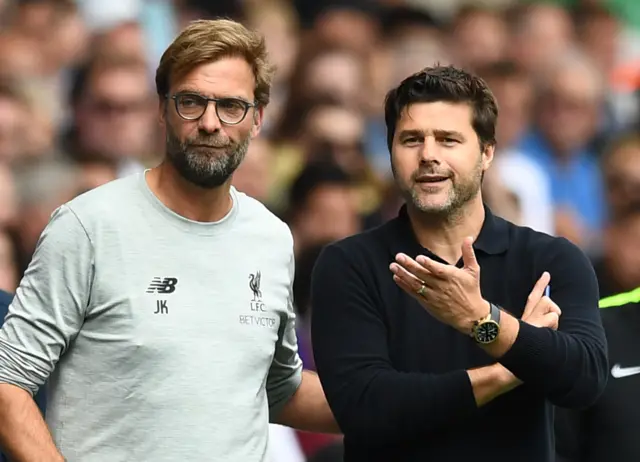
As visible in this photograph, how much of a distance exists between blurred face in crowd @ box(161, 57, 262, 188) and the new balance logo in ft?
0.92

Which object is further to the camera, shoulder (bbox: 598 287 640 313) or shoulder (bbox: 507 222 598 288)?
shoulder (bbox: 598 287 640 313)

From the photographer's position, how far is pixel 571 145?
10.0 metres

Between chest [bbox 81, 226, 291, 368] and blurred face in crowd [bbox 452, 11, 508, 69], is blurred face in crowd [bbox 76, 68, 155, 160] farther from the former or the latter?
chest [bbox 81, 226, 291, 368]

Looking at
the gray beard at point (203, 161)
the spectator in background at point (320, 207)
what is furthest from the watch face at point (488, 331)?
the spectator in background at point (320, 207)

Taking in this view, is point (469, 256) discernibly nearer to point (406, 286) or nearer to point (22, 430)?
point (406, 286)

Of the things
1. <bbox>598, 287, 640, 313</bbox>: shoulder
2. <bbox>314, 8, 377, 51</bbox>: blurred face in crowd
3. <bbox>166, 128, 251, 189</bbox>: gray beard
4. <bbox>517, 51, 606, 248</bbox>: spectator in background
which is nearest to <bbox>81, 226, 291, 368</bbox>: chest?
<bbox>166, 128, 251, 189</bbox>: gray beard

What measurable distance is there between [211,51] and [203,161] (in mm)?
307

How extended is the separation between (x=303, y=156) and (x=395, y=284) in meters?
4.56

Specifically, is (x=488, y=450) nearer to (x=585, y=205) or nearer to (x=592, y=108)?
(x=585, y=205)

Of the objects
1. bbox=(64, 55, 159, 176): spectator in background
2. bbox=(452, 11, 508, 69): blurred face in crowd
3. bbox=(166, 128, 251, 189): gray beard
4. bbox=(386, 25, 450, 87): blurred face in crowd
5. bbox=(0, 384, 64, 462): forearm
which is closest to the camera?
bbox=(0, 384, 64, 462): forearm

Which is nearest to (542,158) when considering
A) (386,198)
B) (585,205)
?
(585,205)

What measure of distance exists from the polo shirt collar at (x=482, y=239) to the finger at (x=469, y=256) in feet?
0.94

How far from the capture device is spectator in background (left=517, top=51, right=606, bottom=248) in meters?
9.68

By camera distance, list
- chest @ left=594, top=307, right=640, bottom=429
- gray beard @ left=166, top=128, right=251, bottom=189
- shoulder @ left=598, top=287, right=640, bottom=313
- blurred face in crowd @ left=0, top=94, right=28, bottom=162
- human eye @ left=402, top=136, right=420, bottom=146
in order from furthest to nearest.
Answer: blurred face in crowd @ left=0, top=94, right=28, bottom=162 → shoulder @ left=598, top=287, right=640, bottom=313 → chest @ left=594, top=307, right=640, bottom=429 → human eye @ left=402, top=136, right=420, bottom=146 → gray beard @ left=166, top=128, right=251, bottom=189
